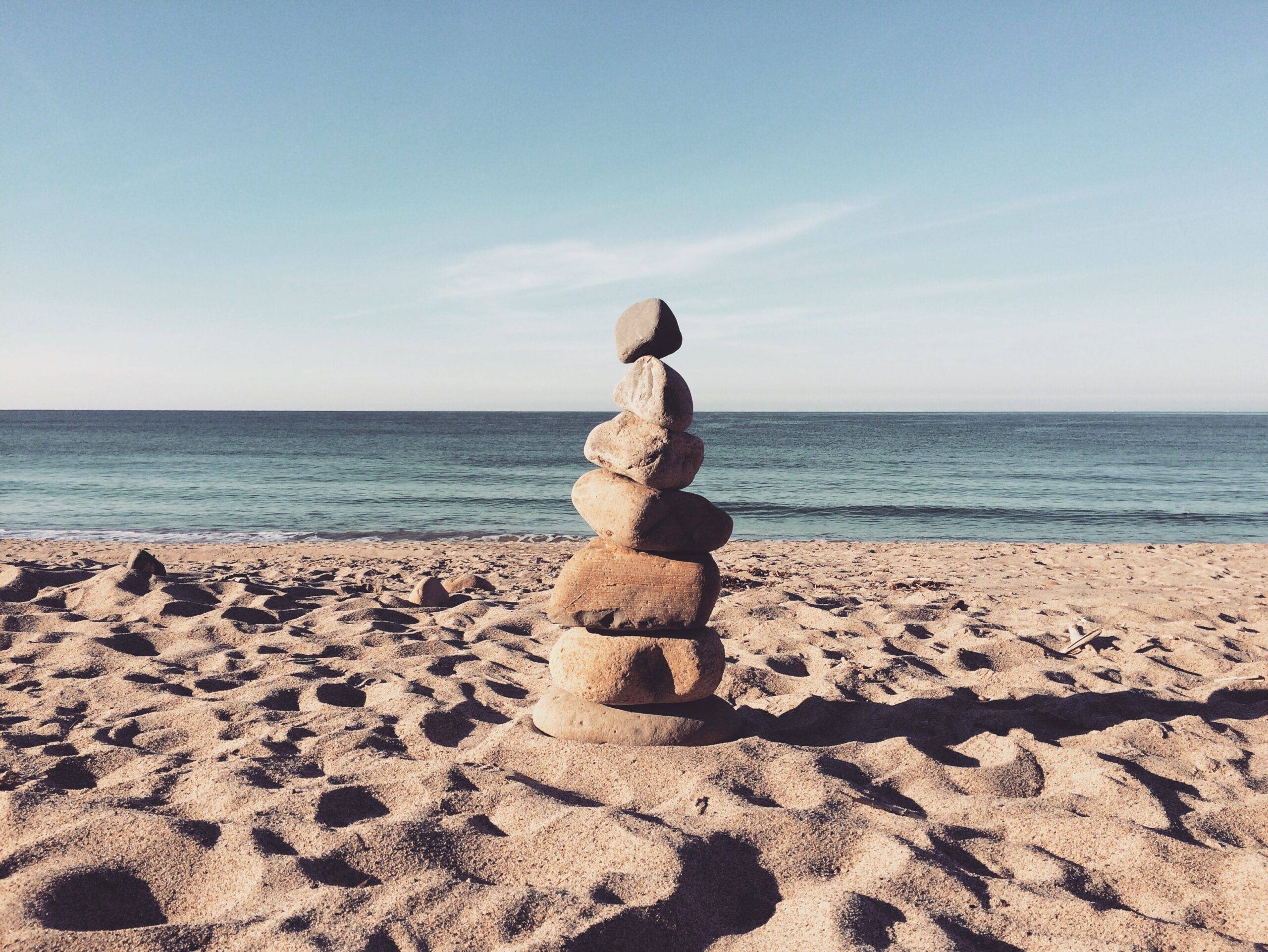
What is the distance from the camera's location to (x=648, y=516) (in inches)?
172

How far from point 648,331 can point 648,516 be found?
1081mm

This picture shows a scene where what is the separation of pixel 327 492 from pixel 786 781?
22508mm

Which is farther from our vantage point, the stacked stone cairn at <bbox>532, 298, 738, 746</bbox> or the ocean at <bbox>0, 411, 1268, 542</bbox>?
the ocean at <bbox>0, 411, 1268, 542</bbox>

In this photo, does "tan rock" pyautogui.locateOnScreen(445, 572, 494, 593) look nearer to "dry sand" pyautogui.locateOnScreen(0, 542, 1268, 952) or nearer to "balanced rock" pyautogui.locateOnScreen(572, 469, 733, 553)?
"dry sand" pyautogui.locateOnScreen(0, 542, 1268, 952)

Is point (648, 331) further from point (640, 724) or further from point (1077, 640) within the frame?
point (1077, 640)

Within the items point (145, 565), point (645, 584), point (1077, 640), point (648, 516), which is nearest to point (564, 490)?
point (145, 565)

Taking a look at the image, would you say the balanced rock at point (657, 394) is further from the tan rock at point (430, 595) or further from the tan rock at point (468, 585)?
the tan rock at point (468, 585)

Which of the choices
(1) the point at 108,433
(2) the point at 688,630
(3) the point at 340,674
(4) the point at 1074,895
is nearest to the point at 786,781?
(2) the point at 688,630

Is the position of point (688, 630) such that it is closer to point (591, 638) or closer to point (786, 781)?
point (591, 638)

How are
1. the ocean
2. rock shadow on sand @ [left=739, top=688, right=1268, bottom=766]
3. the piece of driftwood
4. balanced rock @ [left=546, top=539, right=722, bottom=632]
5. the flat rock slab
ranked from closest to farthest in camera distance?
the flat rock slab
balanced rock @ [left=546, top=539, right=722, bottom=632]
rock shadow on sand @ [left=739, top=688, right=1268, bottom=766]
the piece of driftwood
the ocean

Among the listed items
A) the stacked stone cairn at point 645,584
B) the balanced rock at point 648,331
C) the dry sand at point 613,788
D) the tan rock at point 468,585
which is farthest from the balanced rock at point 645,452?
the tan rock at point 468,585

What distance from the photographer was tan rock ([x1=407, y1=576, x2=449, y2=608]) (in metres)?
8.02

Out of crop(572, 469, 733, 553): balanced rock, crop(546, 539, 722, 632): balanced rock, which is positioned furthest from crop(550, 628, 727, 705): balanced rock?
crop(572, 469, 733, 553): balanced rock

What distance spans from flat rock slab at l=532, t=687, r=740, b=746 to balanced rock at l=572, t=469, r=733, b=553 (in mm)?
933
